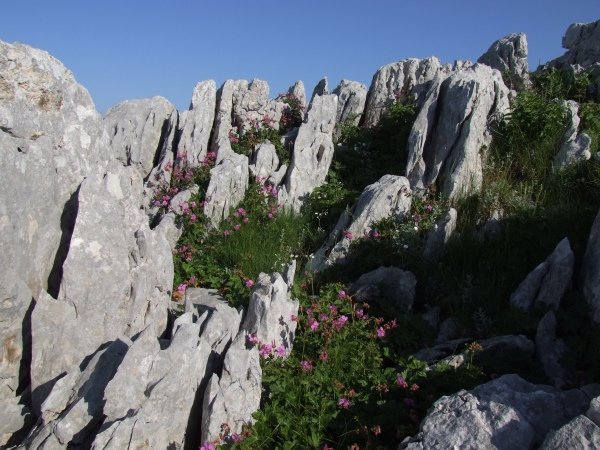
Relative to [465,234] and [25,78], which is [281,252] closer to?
[465,234]

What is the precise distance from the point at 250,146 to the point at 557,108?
658 cm

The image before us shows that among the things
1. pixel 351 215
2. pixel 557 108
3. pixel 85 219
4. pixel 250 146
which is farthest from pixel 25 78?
pixel 557 108

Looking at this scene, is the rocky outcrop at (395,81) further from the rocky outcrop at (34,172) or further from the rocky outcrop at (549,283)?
the rocky outcrop at (34,172)

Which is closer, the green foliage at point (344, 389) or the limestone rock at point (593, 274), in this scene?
the green foliage at point (344, 389)

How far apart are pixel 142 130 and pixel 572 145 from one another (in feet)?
30.1

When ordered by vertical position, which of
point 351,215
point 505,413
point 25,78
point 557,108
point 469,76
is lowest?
point 505,413

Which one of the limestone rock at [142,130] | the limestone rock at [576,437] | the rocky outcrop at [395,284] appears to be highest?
the limestone rock at [142,130]

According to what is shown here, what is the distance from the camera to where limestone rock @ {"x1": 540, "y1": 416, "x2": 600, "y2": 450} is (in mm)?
2852

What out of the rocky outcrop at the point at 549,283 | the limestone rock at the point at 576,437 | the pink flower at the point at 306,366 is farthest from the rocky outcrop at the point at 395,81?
the limestone rock at the point at 576,437

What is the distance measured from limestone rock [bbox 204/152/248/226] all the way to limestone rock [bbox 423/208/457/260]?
158 inches

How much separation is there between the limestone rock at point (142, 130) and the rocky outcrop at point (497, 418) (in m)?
9.08

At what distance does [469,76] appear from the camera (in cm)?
991

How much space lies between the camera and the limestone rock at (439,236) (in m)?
7.56

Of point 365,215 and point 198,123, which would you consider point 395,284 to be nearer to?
point 365,215
